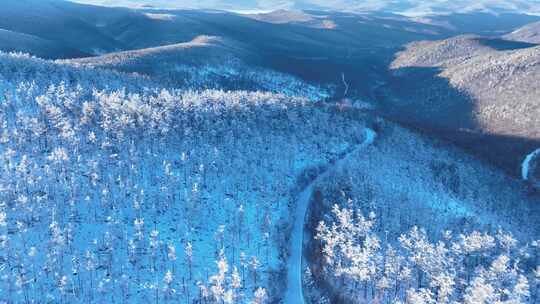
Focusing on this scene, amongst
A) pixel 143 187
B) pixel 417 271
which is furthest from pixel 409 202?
pixel 143 187

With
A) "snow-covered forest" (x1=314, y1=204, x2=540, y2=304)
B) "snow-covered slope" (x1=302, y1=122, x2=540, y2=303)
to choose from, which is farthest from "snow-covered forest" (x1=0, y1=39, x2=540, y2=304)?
"snow-covered slope" (x1=302, y1=122, x2=540, y2=303)

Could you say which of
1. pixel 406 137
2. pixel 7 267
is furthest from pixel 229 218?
pixel 406 137

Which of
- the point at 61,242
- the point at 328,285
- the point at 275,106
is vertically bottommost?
the point at 328,285

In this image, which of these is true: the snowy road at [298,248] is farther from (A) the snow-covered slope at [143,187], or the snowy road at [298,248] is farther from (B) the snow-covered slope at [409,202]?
(A) the snow-covered slope at [143,187]

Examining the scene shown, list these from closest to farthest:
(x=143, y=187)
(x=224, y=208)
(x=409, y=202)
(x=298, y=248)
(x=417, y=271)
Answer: (x=417, y=271), (x=298, y=248), (x=143, y=187), (x=224, y=208), (x=409, y=202)

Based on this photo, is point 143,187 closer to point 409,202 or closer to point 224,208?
point 224,208

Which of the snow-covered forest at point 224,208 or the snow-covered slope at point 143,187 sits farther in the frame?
the snow-covered forest at point 224,208

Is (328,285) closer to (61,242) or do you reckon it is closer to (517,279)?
(517,279)

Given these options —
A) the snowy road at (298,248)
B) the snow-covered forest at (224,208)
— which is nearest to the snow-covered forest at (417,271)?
the snow-covered forest at (224,208)
